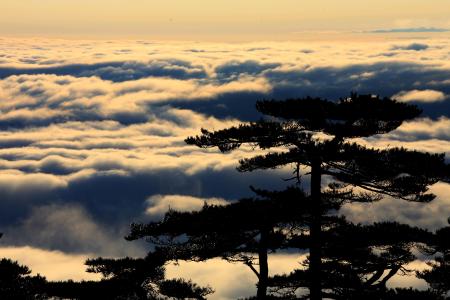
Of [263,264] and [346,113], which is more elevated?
[346,113]

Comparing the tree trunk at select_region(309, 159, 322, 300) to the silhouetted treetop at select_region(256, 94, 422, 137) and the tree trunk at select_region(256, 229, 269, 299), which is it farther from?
the tree trunk at select_region(256, 229, 269, 299)

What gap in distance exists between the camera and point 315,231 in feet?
73.4

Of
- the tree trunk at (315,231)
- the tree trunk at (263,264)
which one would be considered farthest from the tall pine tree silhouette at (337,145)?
the tree trunk at (263,264)

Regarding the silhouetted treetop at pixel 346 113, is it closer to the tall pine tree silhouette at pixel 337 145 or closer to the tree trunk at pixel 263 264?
the tall pine tree silhouette at pixel 337 145

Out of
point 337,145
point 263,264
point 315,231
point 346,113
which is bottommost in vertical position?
point 263,264

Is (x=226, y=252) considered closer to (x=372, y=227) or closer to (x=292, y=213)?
(x=292, y=213)

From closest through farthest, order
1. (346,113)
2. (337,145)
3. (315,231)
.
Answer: (346,113)
(337,145)
(315,231)

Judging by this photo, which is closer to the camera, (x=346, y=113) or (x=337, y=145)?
(x=346, y=113)

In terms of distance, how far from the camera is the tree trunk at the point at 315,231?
2200cm

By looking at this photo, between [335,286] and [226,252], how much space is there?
5.51m

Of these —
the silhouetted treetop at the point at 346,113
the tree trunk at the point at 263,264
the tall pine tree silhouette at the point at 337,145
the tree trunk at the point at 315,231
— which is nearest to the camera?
the silhouetted treetop at the point at 346,113

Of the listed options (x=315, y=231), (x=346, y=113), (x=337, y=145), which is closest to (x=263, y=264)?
(x=315, y=231)

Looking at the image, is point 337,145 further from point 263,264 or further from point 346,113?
point 263,264

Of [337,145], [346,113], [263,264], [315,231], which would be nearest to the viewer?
[346,113]
